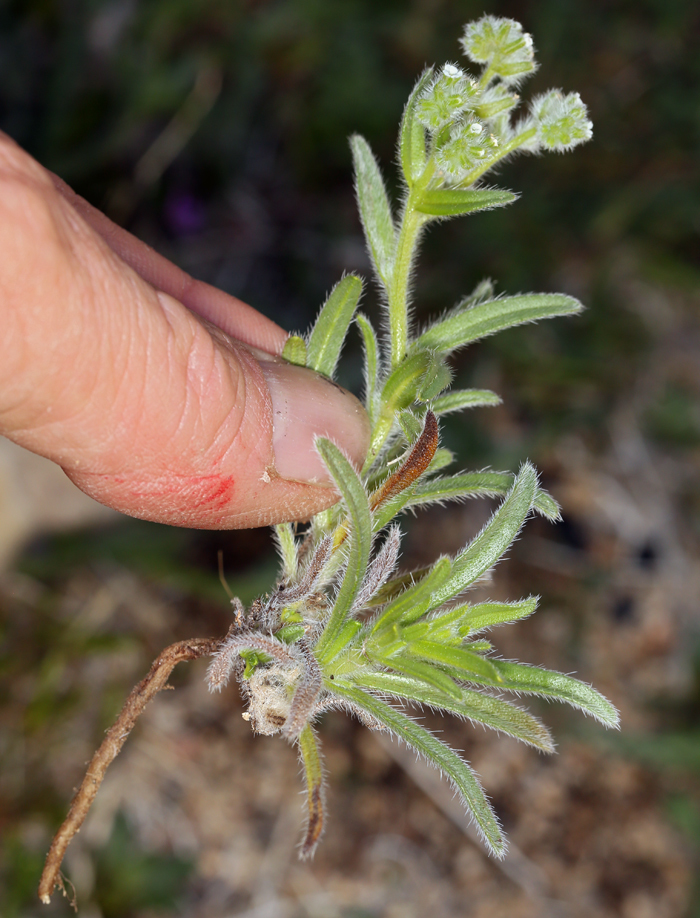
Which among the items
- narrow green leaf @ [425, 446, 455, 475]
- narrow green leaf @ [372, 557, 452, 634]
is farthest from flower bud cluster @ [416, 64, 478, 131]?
narrow green leaf @ [372, 557, 452, 634]

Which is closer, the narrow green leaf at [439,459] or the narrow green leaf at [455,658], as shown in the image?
the narrow green leaf at [455,658]

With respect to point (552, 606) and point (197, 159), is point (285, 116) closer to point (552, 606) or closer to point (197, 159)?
point (197, 159)

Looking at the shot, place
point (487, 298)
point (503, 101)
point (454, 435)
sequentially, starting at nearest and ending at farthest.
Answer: point (503, 101)
point (487, 298)
point (454, 435)

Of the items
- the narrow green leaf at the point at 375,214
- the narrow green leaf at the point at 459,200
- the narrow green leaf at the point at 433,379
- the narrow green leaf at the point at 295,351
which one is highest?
the narrow green leaf at the point at 459,200

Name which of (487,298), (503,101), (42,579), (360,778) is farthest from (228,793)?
(503,101)

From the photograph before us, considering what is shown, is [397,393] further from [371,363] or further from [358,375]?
[358,375]

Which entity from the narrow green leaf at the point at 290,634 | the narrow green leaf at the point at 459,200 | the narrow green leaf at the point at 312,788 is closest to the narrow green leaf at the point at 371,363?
the narrow green leaf at the point at 459,200

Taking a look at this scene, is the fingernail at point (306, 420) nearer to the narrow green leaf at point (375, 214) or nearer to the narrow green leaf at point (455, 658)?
the narrow green leaf at point (375, 214)

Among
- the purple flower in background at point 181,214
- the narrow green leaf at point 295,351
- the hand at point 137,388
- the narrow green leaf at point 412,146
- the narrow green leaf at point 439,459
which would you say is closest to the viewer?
the hand at point 137,388
